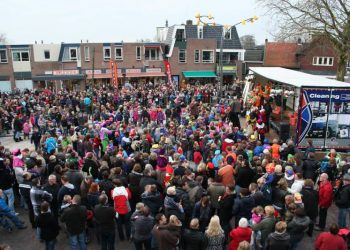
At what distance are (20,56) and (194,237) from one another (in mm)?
32975

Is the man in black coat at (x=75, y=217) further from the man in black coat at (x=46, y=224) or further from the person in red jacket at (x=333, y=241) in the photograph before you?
the person in red jacket at (x=333, y=241)

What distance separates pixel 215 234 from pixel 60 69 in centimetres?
3202

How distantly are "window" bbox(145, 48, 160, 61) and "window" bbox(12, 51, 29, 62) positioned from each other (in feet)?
41.1

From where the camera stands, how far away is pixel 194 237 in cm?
572

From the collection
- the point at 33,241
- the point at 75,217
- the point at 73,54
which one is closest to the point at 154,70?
the point at 73,54

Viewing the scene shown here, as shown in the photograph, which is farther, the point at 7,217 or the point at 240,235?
the point at 7,217

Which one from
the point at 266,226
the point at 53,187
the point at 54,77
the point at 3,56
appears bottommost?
the point at 266,226

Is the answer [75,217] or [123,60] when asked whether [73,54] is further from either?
[75,217]

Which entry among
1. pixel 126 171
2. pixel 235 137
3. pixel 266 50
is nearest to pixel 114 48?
pixel 266 50

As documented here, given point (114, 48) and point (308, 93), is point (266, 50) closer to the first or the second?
point (114, 48)

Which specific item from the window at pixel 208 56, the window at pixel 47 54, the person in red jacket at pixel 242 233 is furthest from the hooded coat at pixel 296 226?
the window at pixel 47 54

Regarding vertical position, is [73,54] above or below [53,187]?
above

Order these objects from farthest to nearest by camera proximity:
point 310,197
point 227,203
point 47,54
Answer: point 47,54 → point 310,197 → point 227,203

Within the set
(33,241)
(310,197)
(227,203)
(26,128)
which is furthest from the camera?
(26,128)
